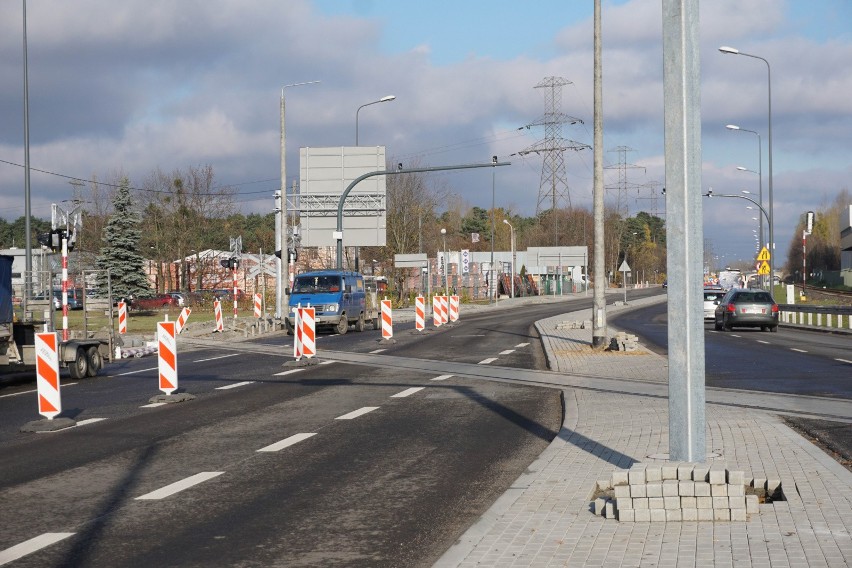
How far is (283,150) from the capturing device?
45562 mm

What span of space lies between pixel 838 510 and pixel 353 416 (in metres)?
7.61

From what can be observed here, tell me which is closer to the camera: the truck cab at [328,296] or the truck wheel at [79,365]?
the truck wheel at [79,365]

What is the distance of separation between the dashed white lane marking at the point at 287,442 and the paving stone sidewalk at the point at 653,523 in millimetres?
2769

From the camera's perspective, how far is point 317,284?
39844 mm

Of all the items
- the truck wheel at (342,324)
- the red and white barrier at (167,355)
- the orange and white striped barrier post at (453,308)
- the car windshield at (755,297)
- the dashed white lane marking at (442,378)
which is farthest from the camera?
the orange and white striped barrier post at (453,308)

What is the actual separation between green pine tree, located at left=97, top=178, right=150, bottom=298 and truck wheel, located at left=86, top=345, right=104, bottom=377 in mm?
43588

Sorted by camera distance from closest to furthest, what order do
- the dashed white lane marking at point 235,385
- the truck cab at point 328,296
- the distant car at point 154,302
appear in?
the dashed white lane marking at point 235,385
the truck cab at point 328,296
the distant car at point 154,302

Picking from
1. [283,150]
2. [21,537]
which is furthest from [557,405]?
[283,150]

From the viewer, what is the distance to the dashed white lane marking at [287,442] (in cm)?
1084

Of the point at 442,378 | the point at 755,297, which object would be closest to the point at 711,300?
the point at 755,297

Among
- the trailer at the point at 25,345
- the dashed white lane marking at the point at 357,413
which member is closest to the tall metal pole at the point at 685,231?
the dashed white lane marking at the point at 357,413

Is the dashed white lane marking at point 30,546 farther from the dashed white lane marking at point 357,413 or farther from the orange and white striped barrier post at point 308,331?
the orange and white striped barrier post at point 308,331

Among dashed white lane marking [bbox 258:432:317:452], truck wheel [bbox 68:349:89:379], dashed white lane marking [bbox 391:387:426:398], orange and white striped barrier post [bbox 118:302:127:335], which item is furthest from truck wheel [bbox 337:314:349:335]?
dashed white lane marking [bbox 258:432:317:452]

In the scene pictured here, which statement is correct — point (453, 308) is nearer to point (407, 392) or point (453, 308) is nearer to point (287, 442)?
point (407, 392)
